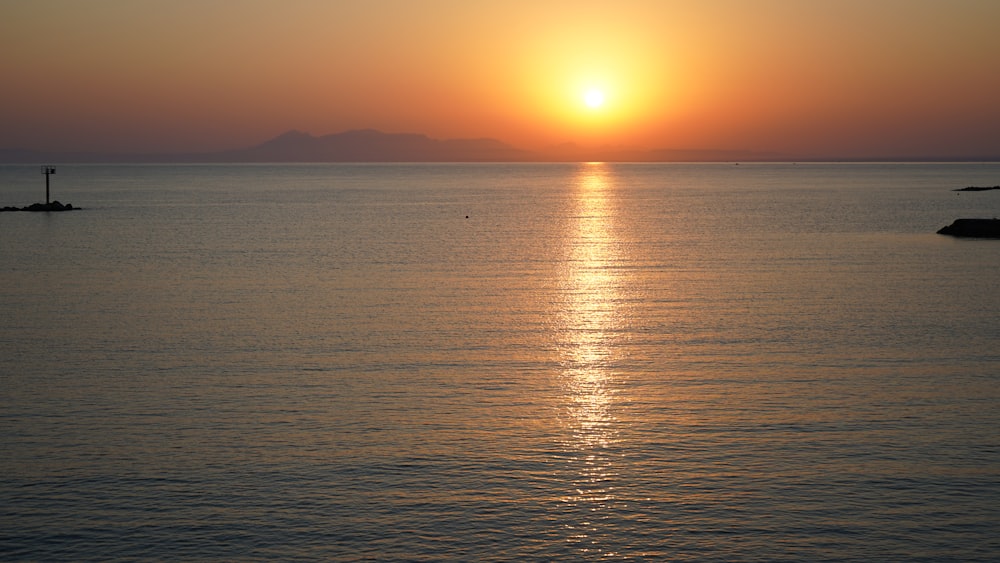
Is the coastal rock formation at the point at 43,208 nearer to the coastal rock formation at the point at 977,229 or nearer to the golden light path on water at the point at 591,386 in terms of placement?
the golden light path on water at the point at 591,386

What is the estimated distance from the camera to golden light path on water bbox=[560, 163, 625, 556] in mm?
20406

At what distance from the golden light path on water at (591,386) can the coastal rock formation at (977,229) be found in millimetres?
38455

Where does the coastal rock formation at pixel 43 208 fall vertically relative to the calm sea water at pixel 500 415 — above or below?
above

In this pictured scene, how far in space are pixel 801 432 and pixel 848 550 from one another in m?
7.27

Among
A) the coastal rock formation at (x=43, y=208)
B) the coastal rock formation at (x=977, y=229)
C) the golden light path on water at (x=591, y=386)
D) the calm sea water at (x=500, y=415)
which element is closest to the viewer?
the calm sea water at (x=500, y=415)

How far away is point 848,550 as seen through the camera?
18047mm

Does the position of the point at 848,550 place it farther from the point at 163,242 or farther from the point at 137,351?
the point at 163,242

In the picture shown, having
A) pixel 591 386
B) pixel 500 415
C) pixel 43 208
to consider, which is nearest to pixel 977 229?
pixel 591 386

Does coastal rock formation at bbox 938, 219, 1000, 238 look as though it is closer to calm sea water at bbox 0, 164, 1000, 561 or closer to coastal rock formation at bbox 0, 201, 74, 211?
calm sea water at bbox 0, 164, 1000, 561

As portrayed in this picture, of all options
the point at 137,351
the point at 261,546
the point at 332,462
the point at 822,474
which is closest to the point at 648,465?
the point at 822,474

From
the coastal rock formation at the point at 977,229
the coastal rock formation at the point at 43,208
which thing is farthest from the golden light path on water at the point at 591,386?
the coastal rock formation at the point at 43,208

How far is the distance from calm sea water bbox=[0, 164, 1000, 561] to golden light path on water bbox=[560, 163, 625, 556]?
0.40 feet

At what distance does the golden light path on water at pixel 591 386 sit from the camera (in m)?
20.4

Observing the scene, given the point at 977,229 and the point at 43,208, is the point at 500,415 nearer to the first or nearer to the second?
the point at 977,229
